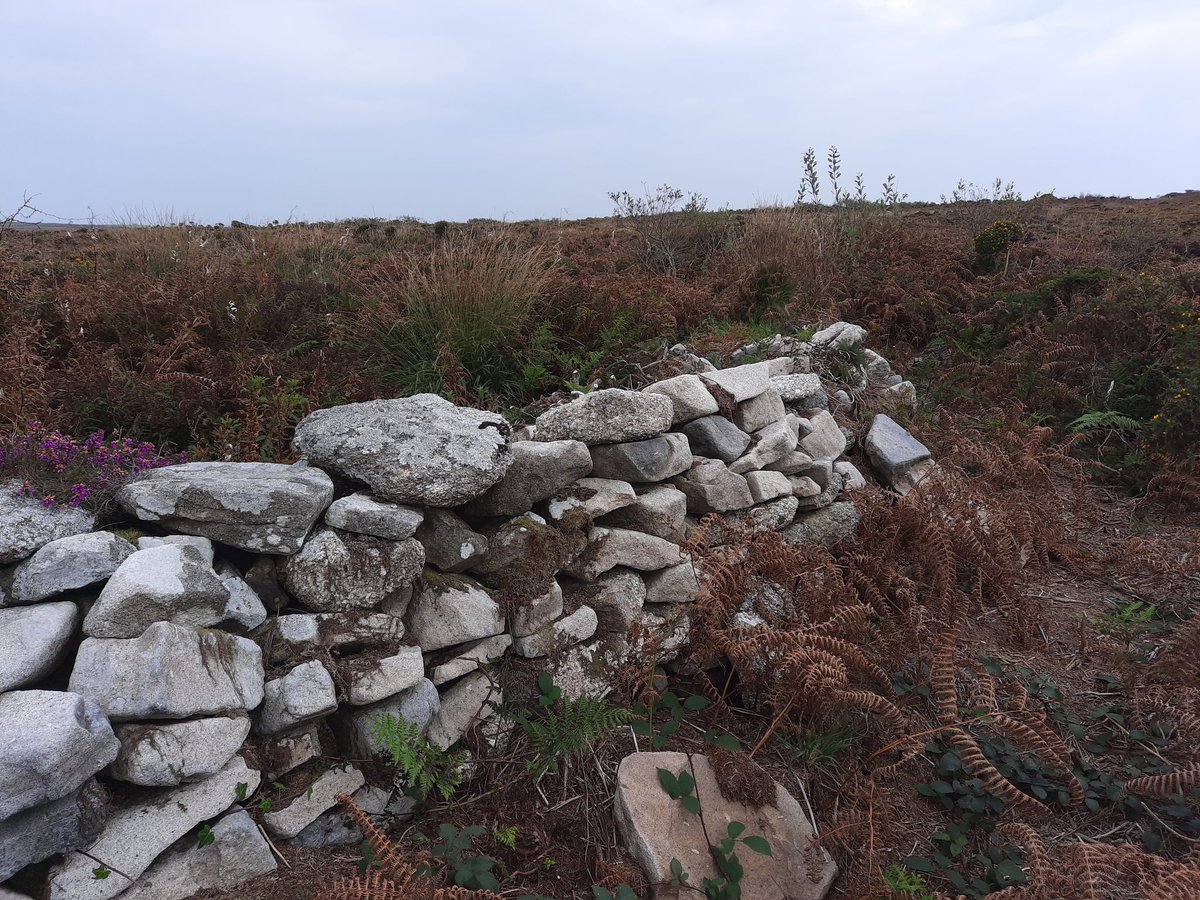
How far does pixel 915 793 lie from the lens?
9.32 feet

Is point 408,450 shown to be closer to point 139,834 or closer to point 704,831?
point 139,834

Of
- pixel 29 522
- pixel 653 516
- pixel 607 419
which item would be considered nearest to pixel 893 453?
pixel 653 516

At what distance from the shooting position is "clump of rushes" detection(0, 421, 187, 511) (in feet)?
8.23

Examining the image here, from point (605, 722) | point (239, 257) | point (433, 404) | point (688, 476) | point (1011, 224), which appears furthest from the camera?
point (1011, 224)

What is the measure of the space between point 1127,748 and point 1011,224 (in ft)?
25.0

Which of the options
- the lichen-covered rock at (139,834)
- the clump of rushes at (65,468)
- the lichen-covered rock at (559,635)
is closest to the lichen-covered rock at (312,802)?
the lichen-covered rock at (139,834)

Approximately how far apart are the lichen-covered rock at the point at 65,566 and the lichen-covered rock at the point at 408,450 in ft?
2.50

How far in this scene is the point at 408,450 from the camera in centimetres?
280

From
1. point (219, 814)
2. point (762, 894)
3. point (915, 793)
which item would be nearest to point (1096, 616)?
point (915, 793)

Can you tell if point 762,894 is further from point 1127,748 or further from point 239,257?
point 239,257

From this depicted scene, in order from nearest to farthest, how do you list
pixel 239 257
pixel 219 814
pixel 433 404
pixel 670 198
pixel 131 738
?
1. pixel 131 738
2. pixel 219 814
3. pixel 433 404
4. pixel 239 257
5. pixel 670 198

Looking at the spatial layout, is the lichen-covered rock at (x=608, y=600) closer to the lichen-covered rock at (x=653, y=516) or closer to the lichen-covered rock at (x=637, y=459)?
the lichen-covered rock at (x=653, y=516)

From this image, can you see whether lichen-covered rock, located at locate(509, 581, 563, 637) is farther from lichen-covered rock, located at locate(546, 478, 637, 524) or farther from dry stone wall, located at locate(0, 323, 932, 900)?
lichen-covered rock, located at locate(546, 478, 637, 524)

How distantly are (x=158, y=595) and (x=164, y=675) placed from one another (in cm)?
24
